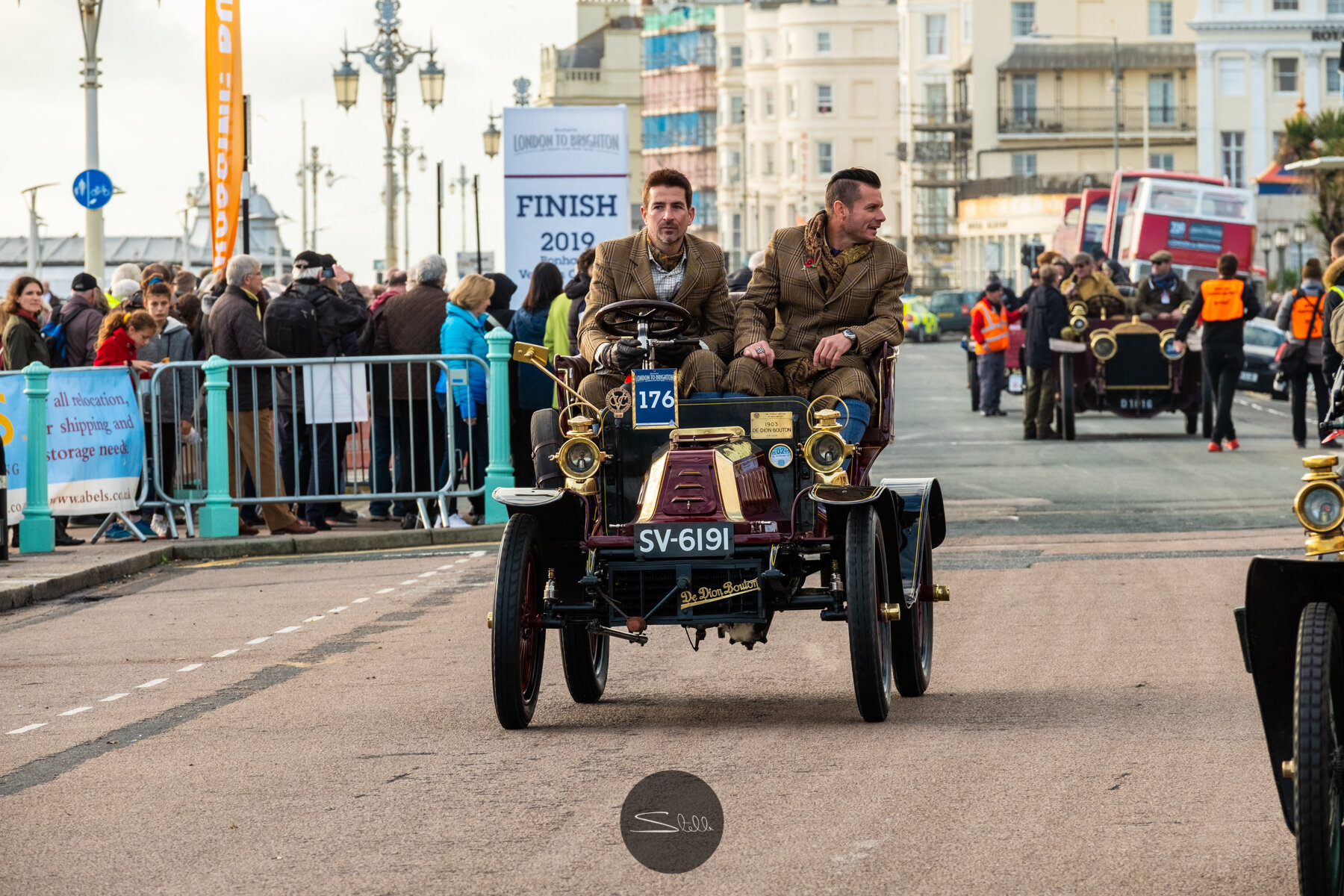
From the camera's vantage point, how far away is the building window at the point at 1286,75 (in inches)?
3607

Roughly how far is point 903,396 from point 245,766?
28.3 meters

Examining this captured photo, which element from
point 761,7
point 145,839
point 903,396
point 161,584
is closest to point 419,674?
point 145,839

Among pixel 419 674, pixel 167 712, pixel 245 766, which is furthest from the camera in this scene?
pixel 419 674

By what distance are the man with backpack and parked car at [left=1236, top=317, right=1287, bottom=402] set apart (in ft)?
68.7

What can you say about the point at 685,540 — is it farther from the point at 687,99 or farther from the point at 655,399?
the point at 687,99

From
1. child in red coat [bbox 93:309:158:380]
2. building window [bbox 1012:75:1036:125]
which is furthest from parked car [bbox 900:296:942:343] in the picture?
child in red coat [bbox 93:309:158:380]

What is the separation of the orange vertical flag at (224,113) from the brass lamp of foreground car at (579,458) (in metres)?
12.4

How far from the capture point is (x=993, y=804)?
636 cm

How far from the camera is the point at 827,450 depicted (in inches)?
316

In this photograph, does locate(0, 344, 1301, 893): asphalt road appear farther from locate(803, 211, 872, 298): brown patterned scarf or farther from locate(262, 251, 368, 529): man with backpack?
locate(262, 251, 368, 529): man with backpack

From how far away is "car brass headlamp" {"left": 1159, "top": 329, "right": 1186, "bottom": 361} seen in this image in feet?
78.6

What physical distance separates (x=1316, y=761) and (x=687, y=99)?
14702 cm

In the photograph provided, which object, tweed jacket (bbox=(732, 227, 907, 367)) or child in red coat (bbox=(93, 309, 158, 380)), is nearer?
tweed jacket (bbox=(732, 227, 907, 367))

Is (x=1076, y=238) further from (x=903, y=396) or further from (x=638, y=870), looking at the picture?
(x=638, y=870)
